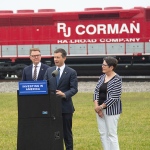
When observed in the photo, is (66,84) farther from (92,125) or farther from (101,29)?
(101,29)

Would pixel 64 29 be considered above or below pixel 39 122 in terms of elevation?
above

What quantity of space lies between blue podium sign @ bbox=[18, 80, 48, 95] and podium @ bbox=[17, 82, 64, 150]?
51 millimetres

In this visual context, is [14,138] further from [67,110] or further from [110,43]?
[110,43]

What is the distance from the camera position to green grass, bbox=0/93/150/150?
436 inches

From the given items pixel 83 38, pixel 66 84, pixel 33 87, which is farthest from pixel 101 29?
pixel 33 87

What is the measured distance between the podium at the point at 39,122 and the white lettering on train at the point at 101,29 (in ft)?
74.7

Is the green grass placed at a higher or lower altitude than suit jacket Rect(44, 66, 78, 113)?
lower

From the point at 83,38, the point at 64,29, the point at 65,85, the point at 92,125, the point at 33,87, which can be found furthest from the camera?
the point at 64,29

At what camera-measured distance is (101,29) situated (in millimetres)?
31625

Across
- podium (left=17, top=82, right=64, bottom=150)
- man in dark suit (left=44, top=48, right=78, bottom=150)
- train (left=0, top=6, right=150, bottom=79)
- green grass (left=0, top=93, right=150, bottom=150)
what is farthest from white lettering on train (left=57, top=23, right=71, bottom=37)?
podium (left=17, top=82, right=64, bottom=150)

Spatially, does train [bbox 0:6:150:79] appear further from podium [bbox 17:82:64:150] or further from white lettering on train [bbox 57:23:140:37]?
podium [bbox 17:82:64:150]

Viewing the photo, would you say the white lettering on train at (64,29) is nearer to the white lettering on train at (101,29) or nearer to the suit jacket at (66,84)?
the white lettering on train at (101,29)

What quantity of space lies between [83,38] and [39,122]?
2289 cm

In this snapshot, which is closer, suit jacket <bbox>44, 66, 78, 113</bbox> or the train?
suit jacket <bbox>44, 66, 78, 113</bbox>
